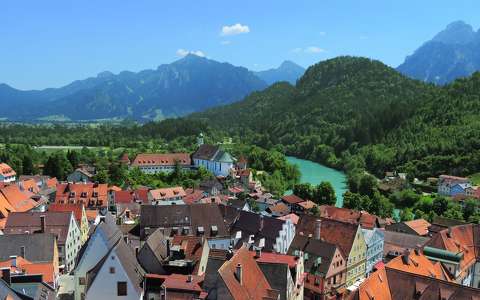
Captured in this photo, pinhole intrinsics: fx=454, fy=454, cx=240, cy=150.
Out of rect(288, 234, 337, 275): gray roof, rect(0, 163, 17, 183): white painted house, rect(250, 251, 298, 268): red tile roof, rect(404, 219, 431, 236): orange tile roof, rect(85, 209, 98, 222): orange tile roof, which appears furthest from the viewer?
rect(0, 163, 17, 183): white painted house

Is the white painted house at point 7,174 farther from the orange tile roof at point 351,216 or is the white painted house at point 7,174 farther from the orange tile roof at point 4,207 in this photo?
the orange tile roof at point 351,216

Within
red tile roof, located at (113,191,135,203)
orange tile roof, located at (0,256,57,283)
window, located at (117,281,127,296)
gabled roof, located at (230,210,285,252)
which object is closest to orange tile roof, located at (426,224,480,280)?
gabled roof, located at (230,210,285,252)

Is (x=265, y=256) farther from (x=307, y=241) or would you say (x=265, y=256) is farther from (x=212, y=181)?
(x=212, y=181)

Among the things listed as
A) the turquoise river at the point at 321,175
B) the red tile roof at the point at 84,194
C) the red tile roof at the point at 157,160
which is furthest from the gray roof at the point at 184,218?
the red tile roof at the point at 157,160

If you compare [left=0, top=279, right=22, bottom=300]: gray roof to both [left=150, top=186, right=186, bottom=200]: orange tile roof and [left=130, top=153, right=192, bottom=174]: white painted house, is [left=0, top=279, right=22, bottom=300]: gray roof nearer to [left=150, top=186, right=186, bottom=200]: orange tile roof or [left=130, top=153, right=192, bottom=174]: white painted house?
[left=150, top=186, right=186, bottom=200]: orange tile roof

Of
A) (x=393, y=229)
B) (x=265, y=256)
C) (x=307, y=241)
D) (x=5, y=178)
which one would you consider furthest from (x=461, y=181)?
(x=5, y=178)

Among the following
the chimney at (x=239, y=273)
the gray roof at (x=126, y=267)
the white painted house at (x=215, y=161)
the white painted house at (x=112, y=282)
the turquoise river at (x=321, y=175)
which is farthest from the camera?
the white painted house at (x=215, y=161)

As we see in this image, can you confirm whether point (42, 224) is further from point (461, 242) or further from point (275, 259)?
point (461, 242)
